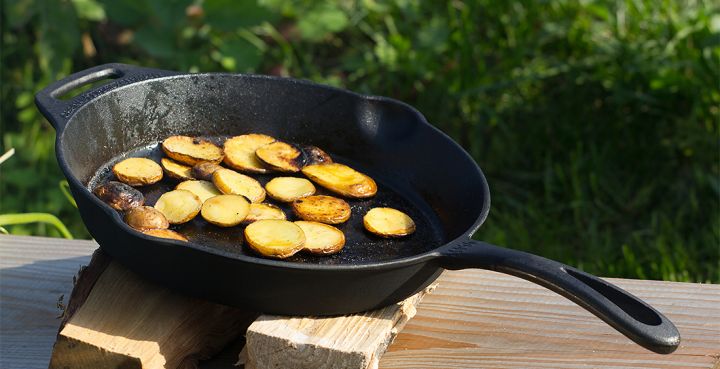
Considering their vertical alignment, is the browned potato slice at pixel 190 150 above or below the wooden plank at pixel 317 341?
above

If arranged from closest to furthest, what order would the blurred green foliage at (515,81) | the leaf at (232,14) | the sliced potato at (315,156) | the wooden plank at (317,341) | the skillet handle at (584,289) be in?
the skillet handle at (584,289) → the wooden plank at (317,341) → the sliced potato at (315,156) → the blurred green foliage at (515,81) → the leaf at (232,14)

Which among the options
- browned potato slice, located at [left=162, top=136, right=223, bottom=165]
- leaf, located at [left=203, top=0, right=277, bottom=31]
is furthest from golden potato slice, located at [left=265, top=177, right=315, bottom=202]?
leaf, located at [left=203, top=0, right=277, bottom=31]

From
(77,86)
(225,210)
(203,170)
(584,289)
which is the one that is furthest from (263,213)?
(584,289)

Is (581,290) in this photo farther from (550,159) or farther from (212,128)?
(550,159)

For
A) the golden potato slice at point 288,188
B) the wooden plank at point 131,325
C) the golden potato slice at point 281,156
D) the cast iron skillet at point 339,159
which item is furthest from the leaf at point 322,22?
the wooden plank at point 131,325

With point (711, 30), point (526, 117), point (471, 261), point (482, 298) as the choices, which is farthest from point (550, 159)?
point (471, 261)

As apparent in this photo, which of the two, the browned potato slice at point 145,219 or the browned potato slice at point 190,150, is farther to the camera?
the browned potato slice at point 190,150

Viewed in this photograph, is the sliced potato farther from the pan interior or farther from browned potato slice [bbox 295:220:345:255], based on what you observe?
browned potato slice [bbox 295:220:345:255]

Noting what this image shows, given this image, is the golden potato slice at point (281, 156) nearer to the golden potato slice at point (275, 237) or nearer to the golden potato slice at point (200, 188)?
the golden potato slice at point (200, 188)
